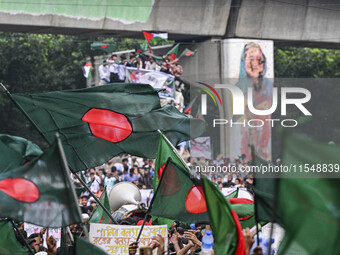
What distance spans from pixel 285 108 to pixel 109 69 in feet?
23.7

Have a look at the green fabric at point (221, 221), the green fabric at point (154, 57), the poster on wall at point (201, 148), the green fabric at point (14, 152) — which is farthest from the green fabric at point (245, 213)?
the green fabric at point (154, 57)

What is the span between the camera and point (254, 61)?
27.2 metres

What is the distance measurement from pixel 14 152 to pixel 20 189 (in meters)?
1.83

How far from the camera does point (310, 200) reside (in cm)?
474

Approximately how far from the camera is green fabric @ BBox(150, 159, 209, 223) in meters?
7.45

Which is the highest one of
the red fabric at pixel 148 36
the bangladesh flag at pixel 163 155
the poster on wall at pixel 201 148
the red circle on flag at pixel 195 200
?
the red fabric at pixel 148 36

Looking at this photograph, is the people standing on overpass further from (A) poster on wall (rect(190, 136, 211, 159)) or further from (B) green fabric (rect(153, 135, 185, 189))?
(B) green fabric (rect(153, 135, 185, 189))

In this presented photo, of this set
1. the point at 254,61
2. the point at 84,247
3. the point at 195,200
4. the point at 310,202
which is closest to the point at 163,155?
the point at 195,200

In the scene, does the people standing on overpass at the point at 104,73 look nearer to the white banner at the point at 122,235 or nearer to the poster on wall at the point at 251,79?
the poster on wall at the point at 251,79

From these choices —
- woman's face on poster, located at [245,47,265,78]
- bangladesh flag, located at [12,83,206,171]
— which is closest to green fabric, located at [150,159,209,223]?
bangladesh flag, located at [12,83,206,171]

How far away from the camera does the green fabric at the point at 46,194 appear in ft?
18.8

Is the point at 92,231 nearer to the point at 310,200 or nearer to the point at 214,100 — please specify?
the point at 310,200

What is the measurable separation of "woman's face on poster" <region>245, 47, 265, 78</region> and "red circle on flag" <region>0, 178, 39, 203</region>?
71.1 feet

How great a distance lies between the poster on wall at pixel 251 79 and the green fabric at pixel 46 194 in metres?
21.3
